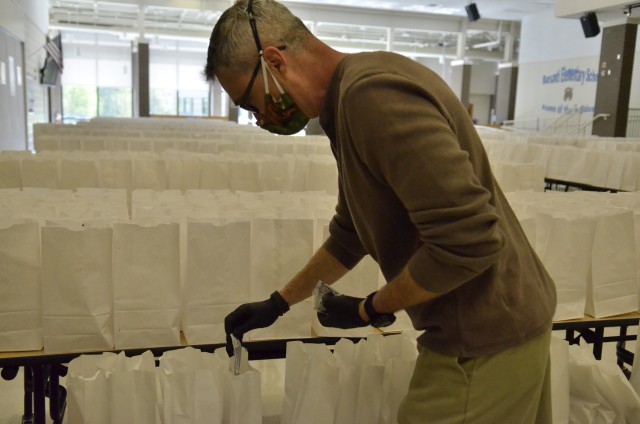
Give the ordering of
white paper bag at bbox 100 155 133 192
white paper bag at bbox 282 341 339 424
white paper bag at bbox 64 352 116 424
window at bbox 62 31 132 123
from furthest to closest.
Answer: window at bbox 62 31 132 123 < white paper bag at bbox 100 155 133 192 < white paper bag at bbox 282 341 339 424 < white paper bag at bbox 64 352 116 424

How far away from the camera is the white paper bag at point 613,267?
2.15 metres

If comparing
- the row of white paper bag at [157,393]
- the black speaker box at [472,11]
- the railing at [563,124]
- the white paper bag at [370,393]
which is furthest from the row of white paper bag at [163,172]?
the railing at [563,124]

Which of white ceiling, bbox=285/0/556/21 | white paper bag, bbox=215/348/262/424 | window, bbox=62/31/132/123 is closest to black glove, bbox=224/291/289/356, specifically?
white paper bag, bbox=215/348/262/424

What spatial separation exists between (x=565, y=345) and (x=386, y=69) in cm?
109

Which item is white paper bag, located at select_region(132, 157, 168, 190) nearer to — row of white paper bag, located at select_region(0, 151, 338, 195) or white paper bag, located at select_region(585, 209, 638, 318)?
row of white paper bag, located at select_region(0, 151, 338, 195)

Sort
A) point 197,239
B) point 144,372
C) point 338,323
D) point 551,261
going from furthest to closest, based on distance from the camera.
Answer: point 551,261 < point 197,239 < point 144,372 < point 338,323

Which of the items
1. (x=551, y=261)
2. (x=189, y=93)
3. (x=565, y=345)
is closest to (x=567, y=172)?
(x=551, y=261)

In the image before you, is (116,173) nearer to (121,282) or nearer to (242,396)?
(121,282)

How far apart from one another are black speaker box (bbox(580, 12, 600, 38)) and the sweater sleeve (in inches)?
531

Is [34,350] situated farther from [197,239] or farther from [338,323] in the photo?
[338,323]

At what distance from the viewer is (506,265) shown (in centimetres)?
113

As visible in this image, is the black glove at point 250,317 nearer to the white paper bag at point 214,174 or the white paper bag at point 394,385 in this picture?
the white paper bag at point 394,385

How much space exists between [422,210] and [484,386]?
→ 0.42 m

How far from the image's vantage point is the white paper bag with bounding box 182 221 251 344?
5.72 feet
